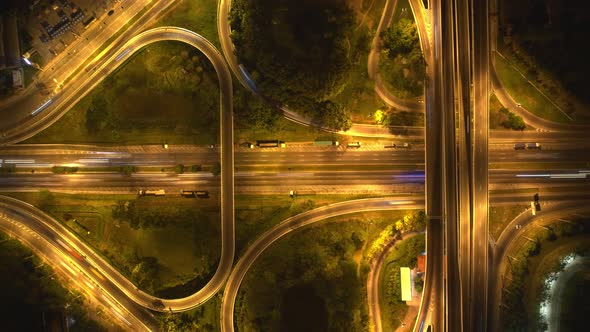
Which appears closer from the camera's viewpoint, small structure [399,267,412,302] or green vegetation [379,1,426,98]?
green vegetation [379,1,426,98]

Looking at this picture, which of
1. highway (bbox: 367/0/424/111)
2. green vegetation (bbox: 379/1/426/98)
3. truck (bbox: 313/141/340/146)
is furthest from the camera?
truck (bbox: 313/141/340/146)

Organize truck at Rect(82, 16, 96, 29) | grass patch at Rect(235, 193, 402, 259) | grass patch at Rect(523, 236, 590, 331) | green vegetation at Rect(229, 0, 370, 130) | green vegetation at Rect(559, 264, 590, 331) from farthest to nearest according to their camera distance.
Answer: truck at Rect(82, 16, 96, 29)
grass patch at Rect(235, 193, 402, 259)
grass patch at Rect(523, 236, 590, 331)
green vegetation at Rect(559, 264, 590, 331)
green vegetation at Rect(229, 0, 370, 130)

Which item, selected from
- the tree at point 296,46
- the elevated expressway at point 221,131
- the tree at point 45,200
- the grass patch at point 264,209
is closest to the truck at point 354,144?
the tree at point 296,46

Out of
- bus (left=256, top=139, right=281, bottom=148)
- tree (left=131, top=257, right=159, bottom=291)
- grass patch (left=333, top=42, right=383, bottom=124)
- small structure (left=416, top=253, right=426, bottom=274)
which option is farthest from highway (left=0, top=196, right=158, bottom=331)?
grass patch (left=333, top=42, right=383, bottom=124)

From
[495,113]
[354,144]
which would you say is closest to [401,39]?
[354,144]

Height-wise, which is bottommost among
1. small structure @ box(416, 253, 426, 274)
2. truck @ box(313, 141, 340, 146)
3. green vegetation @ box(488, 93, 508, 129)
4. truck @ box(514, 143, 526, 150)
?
small structure @ box(416, 253, 426, 274)

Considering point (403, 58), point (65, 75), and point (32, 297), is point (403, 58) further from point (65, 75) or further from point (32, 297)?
point (32, 297)

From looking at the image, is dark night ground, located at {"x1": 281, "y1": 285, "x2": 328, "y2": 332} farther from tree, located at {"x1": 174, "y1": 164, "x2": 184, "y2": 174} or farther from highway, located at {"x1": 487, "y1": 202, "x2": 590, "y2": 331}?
highway, located at {"x1": 487, "y1": 202, "x2": 590, "y2": 331}
